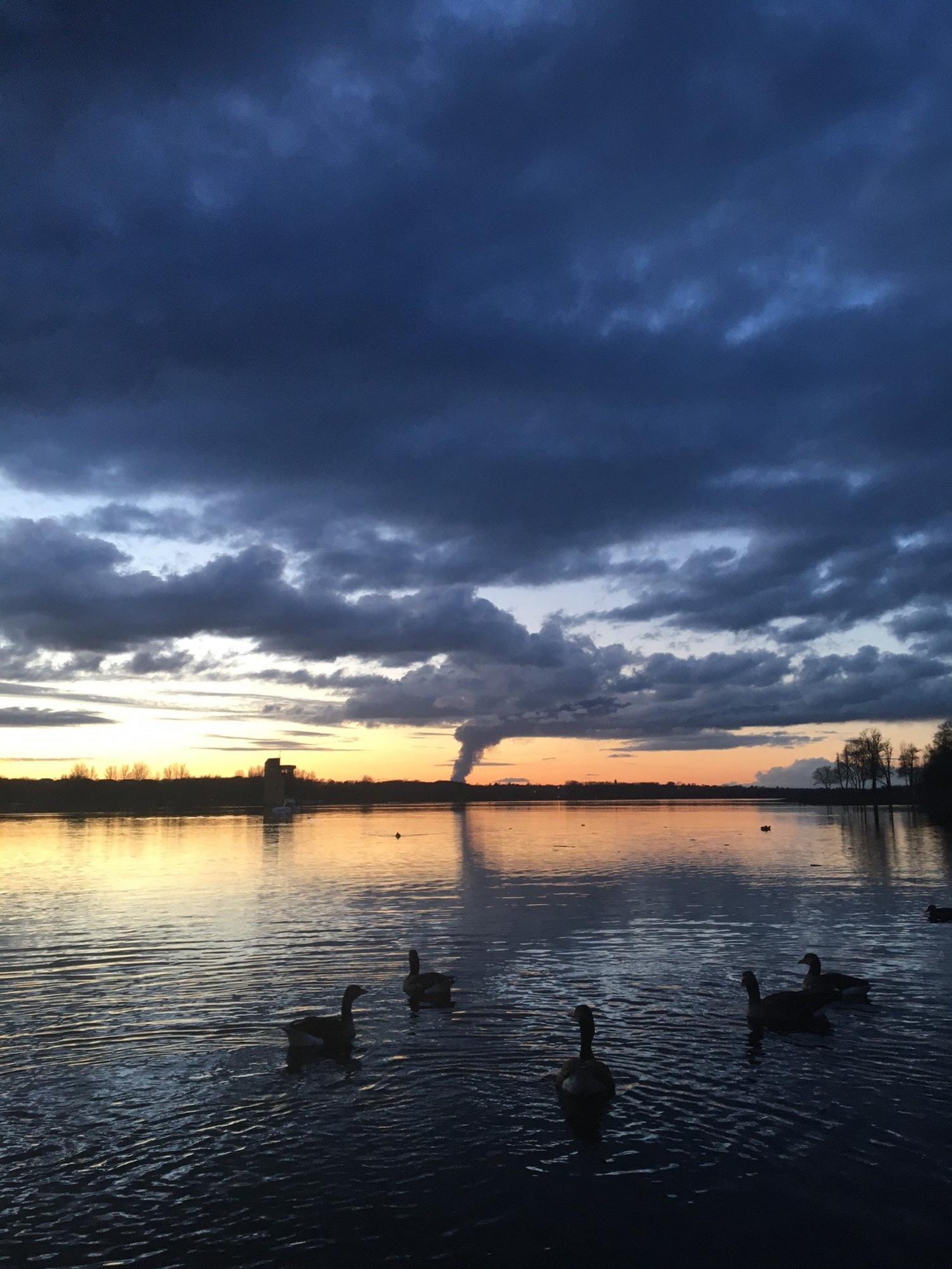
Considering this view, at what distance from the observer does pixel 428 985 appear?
73.1 ft

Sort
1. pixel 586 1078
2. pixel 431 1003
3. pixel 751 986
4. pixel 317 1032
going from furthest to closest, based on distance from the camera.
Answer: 1. pixel 431 1003
2. pixel 751 986
3. pixel 317 1032
4. pixel 586 1078

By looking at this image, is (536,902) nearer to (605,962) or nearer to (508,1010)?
(605,962)

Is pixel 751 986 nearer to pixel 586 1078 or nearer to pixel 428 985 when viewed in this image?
pixel 586 1078

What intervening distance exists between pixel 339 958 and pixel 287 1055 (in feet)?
35.1

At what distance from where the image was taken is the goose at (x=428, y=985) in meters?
22.1

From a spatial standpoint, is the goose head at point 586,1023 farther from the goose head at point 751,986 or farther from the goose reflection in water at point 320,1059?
the goose head at point 751,986

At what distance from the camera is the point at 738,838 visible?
293 feet

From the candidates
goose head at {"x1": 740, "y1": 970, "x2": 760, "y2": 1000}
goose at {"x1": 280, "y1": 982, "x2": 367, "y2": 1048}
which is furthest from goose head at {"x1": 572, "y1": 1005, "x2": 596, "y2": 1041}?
goose head at {"x1": 740, "y1": 970, "x2": 760, "y2": 1000}

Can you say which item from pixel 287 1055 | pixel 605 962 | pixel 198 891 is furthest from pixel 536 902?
pixel 287 1055

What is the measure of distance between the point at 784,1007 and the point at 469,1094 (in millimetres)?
8017

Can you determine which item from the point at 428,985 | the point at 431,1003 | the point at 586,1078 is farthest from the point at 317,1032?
the point at 586,1078

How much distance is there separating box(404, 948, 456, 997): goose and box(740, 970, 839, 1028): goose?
704cm

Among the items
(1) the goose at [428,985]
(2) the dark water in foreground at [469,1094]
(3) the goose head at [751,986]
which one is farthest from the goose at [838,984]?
(1) the goose at [428,985]

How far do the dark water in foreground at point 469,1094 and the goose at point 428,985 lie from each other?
0.40 m
